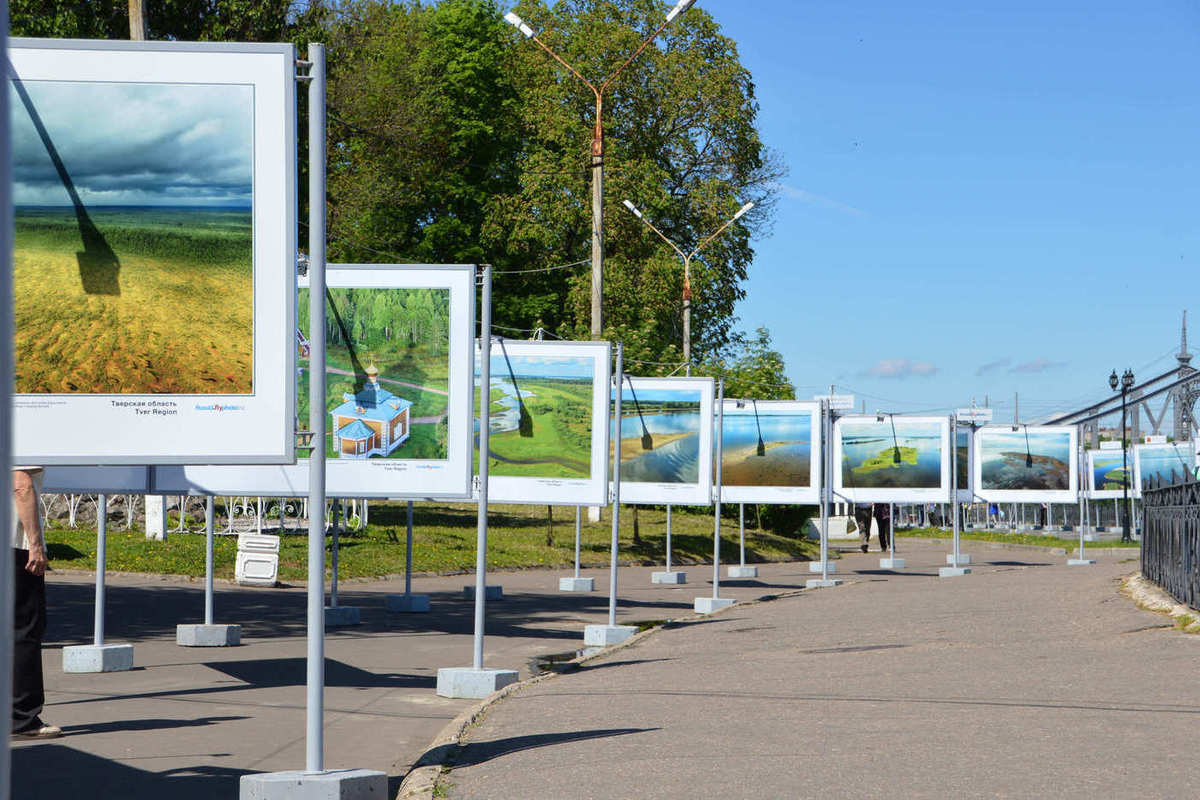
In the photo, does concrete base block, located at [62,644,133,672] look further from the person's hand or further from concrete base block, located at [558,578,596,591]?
concrete base block, located at [558,578,596,591]

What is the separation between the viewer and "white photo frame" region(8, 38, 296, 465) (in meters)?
7.01

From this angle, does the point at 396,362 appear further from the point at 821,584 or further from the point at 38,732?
the point at 821,584

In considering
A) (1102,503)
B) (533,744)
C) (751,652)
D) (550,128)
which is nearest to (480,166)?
(550,128)

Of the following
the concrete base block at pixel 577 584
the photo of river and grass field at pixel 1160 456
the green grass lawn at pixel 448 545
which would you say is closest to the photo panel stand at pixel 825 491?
the concrete base block at pixel 577 584

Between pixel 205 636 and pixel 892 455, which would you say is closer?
pixel 205 636

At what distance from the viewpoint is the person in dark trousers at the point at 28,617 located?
28.2 feet

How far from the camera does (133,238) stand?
727 cm

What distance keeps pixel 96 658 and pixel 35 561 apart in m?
3.64

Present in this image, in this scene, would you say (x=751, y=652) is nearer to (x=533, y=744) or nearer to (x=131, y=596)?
(x=533, y=744)

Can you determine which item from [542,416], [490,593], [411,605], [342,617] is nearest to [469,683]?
[542,416]

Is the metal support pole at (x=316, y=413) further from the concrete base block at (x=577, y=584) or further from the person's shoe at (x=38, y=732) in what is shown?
the concrete base block at (x=577, y=584)

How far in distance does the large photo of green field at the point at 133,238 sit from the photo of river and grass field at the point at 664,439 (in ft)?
51.4

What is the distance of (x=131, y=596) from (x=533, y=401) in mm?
6476

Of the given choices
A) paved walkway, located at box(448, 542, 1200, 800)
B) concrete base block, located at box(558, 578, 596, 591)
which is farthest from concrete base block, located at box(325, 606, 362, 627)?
concrete base block, located at box(558, 578, 596, 591)
